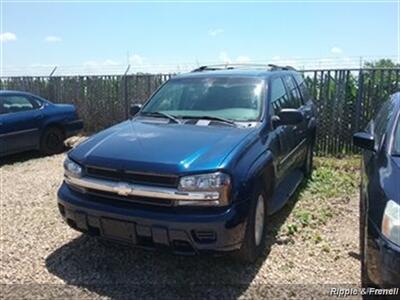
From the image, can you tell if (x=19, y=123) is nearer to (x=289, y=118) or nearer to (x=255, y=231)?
(x=289, y=118)

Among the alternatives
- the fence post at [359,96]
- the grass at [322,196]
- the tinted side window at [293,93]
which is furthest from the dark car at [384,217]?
the fence post at [359,96]

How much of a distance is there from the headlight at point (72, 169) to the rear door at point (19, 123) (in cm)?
527

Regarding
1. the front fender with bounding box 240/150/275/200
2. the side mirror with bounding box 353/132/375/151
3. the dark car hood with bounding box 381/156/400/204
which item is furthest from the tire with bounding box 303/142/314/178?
the dark car hood with bounding box 381/156/400/204

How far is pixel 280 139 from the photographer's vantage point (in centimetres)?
499

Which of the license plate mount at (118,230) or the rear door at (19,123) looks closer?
the license plate mount at (118,230)

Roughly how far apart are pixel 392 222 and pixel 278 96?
2.63m

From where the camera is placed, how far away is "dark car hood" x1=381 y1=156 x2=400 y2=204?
3.16 meters

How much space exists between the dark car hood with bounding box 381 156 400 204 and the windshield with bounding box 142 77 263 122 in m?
1.49

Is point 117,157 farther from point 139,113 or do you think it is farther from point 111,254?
point 139,113

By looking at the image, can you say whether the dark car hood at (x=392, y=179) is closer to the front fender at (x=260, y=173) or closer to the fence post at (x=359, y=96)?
the front fender at (x=260, y=173)

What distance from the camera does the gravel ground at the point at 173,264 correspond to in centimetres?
376

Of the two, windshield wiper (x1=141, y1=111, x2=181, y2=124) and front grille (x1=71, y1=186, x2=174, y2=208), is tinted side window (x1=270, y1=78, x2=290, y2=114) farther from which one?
front grille (x1=71, y1=186, x2=174, y2=208)

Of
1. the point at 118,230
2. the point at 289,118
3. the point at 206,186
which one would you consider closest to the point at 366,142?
the point at 289,118

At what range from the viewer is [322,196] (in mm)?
6293
